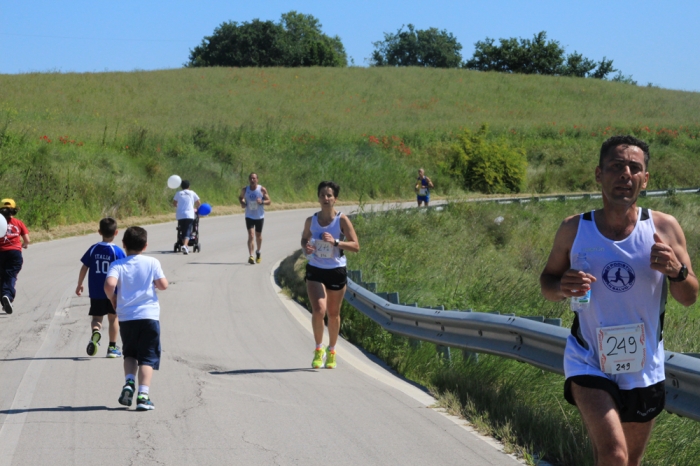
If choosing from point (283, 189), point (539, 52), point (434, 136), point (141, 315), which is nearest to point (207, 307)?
point (141, 315)

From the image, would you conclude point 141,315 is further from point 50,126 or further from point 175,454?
point 50,126

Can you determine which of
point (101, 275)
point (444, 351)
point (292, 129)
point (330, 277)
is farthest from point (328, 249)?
point (292, 129)

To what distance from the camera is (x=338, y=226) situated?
32.8ft

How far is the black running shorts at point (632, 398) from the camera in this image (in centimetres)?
445

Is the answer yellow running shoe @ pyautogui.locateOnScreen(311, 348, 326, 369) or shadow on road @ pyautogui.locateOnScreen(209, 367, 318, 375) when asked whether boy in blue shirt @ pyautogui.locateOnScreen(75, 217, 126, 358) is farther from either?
yellow running shoe @ pyautogui.locateOnScreen(311, 348, 326, 369)

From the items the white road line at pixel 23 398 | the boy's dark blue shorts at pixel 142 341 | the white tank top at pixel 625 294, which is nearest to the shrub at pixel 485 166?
the white road line at pixel 23 398

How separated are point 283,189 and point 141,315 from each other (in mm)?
31240

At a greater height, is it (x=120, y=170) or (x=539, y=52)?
(x=539, y=52)

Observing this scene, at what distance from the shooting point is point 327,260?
9992mm

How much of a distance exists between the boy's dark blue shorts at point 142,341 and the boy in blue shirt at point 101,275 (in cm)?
199

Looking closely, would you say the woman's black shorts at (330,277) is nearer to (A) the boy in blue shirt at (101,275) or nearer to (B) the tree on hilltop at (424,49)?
(A) the boy in blue shirt at (101,275)

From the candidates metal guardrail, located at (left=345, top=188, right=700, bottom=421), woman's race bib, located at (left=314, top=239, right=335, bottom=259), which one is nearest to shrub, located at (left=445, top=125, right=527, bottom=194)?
metal guardrail, located at (left=345, top=188, right=700, bottom=421)

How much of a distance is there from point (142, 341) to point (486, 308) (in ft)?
20.0

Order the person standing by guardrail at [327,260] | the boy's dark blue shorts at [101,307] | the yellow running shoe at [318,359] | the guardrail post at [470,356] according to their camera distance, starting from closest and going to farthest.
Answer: the guardrail post at [470,356]
the yellow running shoe at [318,359]
the person standing by guardrail at [327,260]
the boy's dark blue shorts at [101,307]
